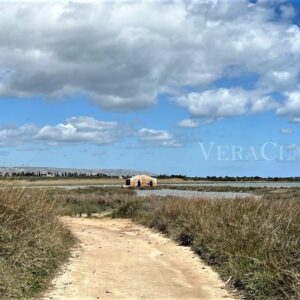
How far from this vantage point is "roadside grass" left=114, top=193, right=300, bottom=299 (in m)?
9.59

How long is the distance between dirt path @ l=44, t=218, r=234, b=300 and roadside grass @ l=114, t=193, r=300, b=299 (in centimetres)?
44

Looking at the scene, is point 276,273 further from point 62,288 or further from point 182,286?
point 62,288

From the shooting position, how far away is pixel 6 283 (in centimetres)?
868

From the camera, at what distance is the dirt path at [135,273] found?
32.3ft

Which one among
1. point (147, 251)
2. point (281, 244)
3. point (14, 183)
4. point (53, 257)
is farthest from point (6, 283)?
point (147, 251)

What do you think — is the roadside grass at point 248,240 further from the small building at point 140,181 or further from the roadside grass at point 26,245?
the small building at point 140,181

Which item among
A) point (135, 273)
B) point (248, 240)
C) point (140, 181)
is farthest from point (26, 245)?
point (140, 181)

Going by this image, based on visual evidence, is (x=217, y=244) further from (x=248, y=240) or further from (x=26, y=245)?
(x=26, y=245)

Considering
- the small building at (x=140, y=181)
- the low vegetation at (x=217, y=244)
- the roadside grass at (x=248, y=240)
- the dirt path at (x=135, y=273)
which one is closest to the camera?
the low vegetation at (x=217, y=244)

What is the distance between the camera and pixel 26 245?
10664mm

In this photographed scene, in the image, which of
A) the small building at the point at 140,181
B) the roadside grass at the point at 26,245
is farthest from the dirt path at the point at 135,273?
the small building at the point at 140,181

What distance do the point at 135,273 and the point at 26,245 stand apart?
2510 mm

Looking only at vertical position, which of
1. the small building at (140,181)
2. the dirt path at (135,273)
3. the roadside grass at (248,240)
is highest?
the small building at (140,181)

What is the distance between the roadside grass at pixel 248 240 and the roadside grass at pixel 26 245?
3679 mm
